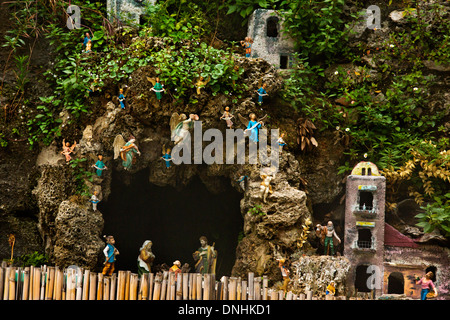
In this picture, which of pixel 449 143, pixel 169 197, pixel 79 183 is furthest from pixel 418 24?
pixel 79 183

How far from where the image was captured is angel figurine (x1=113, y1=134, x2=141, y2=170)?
14281 mm

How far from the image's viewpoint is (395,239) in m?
14.5

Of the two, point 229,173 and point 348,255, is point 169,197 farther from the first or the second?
point 348,255

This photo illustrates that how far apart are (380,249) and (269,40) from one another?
17.1 ft

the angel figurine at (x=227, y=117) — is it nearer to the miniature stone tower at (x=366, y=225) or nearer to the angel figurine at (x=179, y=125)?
the angel figurine at (x=179, y=125)

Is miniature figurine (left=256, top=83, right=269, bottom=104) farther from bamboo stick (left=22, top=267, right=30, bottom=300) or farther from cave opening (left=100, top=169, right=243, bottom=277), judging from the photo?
bamboo stick (left=22, top=267, right=30, bottom=300)

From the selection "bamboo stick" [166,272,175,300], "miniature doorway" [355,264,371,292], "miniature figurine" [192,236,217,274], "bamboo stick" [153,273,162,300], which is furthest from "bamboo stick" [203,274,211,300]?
"miniature doorway" [355,264,371,292]

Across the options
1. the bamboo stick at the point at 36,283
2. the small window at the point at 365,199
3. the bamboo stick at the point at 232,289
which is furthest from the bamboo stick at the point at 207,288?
the small window at the point at 365,199

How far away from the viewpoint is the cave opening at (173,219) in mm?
16391

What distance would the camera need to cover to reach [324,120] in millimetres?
15656

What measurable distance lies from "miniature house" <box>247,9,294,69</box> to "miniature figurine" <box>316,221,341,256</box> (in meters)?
3.83

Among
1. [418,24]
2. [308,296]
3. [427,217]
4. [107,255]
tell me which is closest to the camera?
[308,296]

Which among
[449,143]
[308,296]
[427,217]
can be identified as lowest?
[308,296]

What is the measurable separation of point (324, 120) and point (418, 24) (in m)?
3.18
